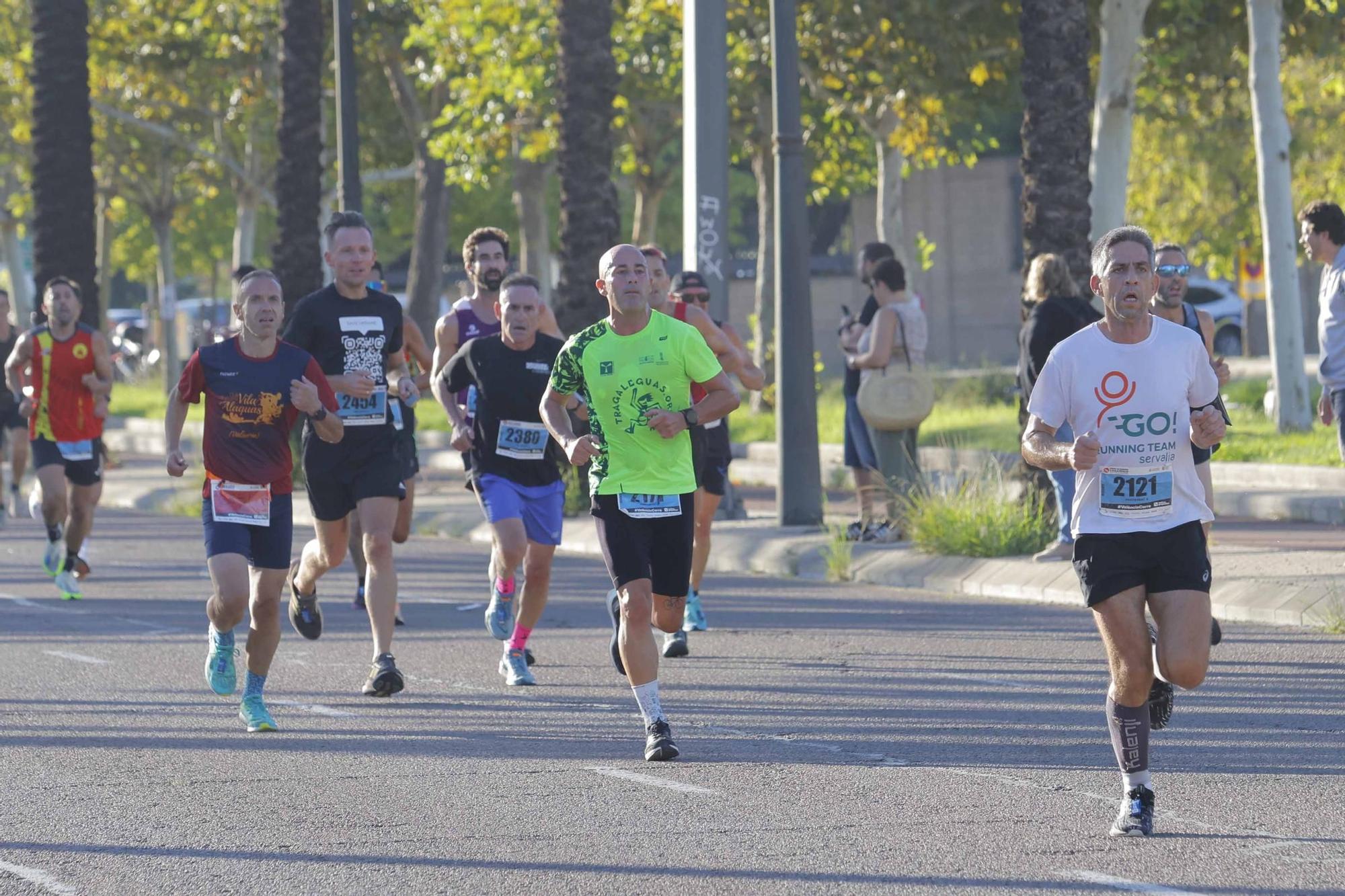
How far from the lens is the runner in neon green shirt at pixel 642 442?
8.14m

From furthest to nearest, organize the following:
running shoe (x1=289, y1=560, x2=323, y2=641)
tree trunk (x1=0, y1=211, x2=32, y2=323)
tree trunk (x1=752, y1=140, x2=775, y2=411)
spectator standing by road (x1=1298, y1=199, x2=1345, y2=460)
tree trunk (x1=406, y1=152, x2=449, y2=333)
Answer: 1. tree trunk (x1=0, y1=211, x2=32, y2=323)
2. tree trunk (x1=406, y1=152, x2=449, y2=333)
3. tree trunk (x1=752, y1=140, x2=775, y2=411)
4. spectator standing by road (x1=1298, y1=199, x2=1345, y2=460)
5. running shoe (x1=289, y1=560, x2=323, y2=641)

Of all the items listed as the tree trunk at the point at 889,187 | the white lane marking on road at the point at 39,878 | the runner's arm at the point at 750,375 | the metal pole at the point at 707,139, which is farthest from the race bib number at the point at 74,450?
the tree trunk at the point at 889,187

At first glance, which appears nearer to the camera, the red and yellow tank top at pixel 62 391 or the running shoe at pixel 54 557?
the red and yellow tank top at pixel 62 391

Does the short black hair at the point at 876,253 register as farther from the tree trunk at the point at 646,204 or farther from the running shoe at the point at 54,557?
the tree trunk at the point at 646,204

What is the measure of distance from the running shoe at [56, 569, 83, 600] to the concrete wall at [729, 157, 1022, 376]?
38.9 meters

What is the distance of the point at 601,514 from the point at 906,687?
2.18 m

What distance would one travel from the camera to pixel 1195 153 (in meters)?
39.2

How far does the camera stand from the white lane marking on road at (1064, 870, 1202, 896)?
19.3 feet

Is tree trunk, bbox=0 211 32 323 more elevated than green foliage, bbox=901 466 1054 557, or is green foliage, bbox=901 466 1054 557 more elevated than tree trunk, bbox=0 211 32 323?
tree trunk, bbox=0 211 32 323

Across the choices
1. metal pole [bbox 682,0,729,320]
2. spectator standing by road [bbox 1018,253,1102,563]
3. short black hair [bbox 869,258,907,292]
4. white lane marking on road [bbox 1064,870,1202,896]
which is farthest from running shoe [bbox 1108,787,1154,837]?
metal pole [bbox 682,0,729,320]

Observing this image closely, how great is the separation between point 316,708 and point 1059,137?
7501 mm

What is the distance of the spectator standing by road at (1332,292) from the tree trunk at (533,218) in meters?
24.6

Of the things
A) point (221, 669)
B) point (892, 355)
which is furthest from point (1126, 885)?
point (892, 355)

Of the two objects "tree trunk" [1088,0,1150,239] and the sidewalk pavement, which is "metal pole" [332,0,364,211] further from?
"tree trunk" [1088,0,1150,239]
